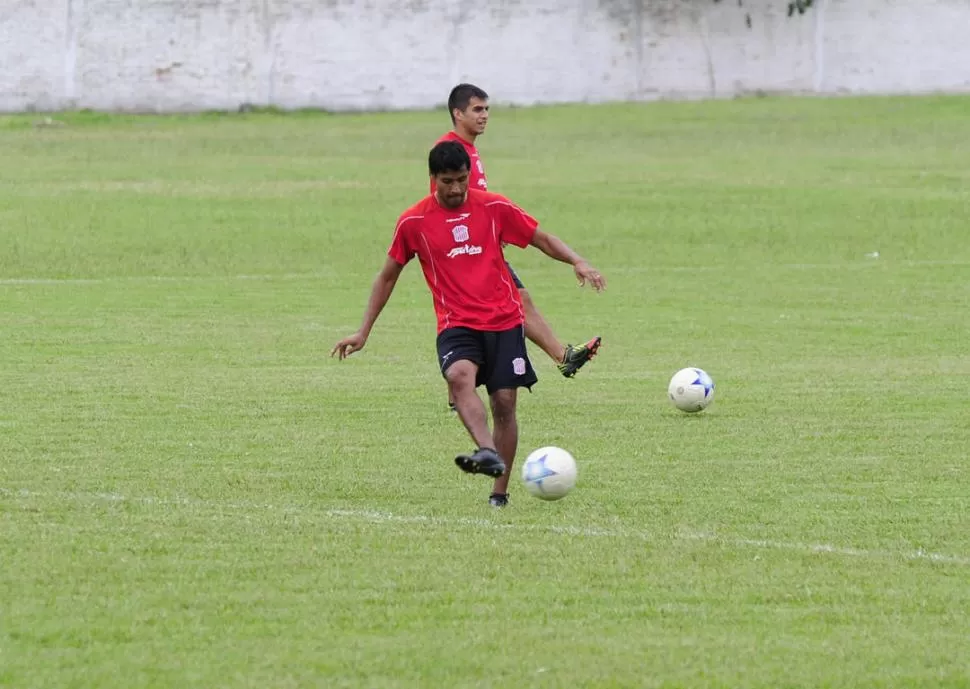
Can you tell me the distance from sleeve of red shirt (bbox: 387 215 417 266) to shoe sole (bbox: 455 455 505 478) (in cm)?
120

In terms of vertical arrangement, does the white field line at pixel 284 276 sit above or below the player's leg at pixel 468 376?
below

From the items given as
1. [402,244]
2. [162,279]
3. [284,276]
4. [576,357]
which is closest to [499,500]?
[402,244]

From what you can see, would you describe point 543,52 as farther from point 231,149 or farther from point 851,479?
point 851,479

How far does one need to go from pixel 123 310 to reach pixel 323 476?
29.1 feet

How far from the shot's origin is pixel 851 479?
9.20 metres

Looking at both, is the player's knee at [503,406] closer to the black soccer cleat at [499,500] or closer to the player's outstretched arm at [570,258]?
the black soccer cleat at [499,500]

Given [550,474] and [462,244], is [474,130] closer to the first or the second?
[462,244]

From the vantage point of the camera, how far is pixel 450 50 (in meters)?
42.5

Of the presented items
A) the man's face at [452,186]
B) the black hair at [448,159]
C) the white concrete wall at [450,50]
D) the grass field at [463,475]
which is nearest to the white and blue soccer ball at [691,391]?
the grass field at [463,475]

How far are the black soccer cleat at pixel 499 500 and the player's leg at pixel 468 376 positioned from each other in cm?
28

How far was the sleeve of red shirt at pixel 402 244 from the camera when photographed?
8562 millimetres

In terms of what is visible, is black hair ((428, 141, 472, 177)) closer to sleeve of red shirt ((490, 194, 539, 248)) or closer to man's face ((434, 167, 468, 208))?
man's face ((434, 167, 468, 208))

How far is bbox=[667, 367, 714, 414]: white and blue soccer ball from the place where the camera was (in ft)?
37.3

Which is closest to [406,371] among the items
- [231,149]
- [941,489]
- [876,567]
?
[941,489]
